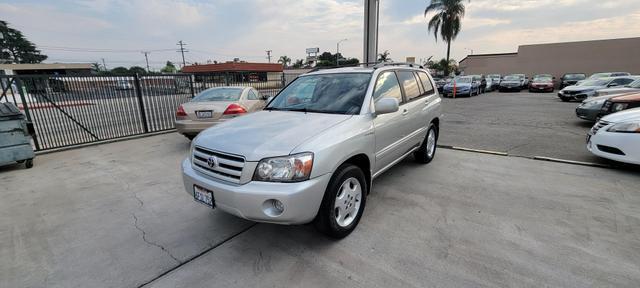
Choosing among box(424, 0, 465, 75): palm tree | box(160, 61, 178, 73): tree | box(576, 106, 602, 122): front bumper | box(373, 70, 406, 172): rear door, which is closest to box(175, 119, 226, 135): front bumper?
box(373, 70, 406, 172): rear door

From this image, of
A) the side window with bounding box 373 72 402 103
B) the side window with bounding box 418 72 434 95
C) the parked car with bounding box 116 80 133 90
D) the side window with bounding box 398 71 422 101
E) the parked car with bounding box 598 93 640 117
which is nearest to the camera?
the side window with bounding box 373 72 402 103

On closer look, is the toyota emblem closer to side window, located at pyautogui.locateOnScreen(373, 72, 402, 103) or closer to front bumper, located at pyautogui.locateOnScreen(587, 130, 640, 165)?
side window, located at pyautogui.locateOnScreen(373, 72, 402, 103)

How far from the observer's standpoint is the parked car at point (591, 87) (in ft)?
42.0

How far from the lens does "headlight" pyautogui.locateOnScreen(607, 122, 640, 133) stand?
415 cm

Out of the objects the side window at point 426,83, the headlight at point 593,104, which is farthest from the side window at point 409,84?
the headlight at point 593,104

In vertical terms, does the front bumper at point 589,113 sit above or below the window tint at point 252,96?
below

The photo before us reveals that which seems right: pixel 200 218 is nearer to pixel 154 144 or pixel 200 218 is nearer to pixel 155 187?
pixel 155 187

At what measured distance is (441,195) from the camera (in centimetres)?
381

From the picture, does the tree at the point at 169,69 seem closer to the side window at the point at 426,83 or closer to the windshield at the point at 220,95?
the windshield at the point at 220,95

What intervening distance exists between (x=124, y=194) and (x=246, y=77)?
7.71 m

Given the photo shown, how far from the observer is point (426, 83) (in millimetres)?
4965

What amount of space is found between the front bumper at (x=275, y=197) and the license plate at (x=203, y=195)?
0.36 feet

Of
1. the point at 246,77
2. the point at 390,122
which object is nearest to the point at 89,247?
the point at 390,122

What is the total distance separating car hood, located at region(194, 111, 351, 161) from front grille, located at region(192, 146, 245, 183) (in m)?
0.05
